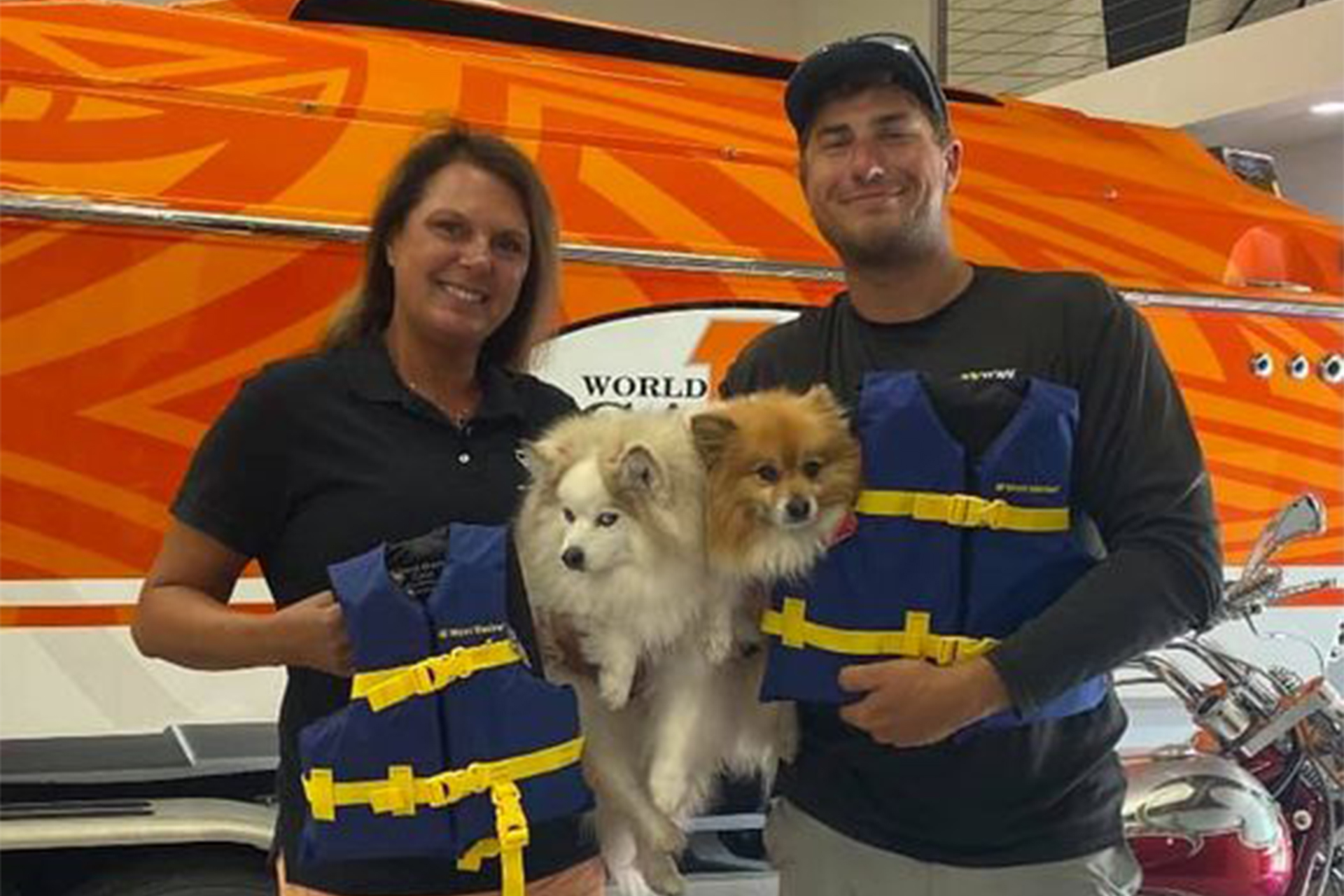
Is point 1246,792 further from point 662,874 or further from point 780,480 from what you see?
point 780,480

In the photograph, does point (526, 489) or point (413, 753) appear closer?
point (413, 753)

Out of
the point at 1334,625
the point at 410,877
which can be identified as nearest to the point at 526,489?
the point at 410,877

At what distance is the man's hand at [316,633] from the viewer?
173 centimetres

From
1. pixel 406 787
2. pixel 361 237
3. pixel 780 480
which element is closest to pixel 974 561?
pixel 780 480

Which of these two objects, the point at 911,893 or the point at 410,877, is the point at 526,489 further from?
the point at 911,893

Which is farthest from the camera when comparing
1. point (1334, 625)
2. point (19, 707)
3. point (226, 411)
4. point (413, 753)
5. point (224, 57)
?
point (1334, 625)

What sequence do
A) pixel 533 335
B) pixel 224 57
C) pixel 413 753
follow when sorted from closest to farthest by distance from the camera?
pixel 413 753 < pixel 533 335 < pixel 224 57

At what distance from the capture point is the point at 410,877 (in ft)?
6.02

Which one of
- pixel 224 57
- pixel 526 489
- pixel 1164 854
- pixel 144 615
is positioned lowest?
pixel 1164 854

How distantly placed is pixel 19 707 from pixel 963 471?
6.96 feet

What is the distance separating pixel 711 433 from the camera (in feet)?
6.55

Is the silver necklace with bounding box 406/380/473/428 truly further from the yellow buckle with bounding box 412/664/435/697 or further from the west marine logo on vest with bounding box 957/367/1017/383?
the west marine logo on vest with bounding box 957/367/1017/383

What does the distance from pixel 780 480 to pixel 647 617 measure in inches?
11.9

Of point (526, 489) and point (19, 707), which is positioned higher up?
point (526, 489)
